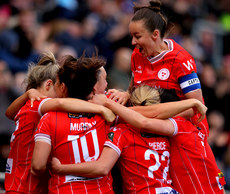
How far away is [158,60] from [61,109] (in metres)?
1.12

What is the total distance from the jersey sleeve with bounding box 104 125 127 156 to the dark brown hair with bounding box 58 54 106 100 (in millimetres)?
396

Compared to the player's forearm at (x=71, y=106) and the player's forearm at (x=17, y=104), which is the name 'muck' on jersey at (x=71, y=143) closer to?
the player's forearm at (x=71, y=106)

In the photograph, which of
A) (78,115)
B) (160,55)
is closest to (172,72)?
(160,55)

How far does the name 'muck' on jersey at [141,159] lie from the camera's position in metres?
3.47

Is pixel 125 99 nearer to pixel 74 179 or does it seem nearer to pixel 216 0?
pixel 74 179

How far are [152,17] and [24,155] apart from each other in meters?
1.72

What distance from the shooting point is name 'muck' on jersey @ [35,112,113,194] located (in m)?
3.35

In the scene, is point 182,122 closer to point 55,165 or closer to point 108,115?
point 108,115

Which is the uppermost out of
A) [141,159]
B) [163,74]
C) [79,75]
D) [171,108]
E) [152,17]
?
[152,17]

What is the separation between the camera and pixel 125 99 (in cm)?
396

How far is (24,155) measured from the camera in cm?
374

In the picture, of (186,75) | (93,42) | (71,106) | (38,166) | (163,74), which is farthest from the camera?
(93,42)

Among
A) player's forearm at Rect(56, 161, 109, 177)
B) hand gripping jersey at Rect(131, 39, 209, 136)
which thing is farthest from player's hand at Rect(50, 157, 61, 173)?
hand gripping jersey at Rect(131, 39, 209, 136)

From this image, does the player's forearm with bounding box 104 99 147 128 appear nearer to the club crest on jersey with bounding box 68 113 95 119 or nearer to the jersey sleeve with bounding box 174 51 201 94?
the club crest on jersey with bounding box 68 113 95 119
